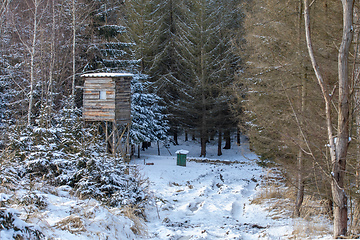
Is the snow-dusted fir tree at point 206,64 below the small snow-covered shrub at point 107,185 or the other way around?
the other way around

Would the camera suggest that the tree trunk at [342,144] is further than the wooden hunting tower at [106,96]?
No

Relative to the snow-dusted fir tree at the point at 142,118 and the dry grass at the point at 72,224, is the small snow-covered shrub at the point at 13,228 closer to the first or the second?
the dry grass at the point at 72,224

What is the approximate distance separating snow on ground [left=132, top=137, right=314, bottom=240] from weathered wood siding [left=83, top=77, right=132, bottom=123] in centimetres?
343

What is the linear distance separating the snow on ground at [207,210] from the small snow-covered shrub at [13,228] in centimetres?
315

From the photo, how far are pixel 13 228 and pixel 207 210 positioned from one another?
6.62 metres

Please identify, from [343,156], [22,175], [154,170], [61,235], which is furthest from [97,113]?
[343,156]

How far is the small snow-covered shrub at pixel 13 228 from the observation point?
3.43 m

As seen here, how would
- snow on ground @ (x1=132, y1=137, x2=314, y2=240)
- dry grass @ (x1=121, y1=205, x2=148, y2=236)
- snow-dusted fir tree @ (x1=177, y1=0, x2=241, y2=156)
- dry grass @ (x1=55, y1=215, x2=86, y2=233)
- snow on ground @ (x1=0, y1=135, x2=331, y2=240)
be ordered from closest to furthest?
1. dry grass @ (x1=55, y1=215, x2=86, y2=233)
2. snow on ground @ (x1=0, y1=135, x2=331, y2=240)
3. dry grass @ (x1=121, y1=205, x2=148, y2=236)
4. snow on ground @ (x1=132, y1=137, x2=314, y2=240)
5. snow-dusted fir tree @ (x1=177, y1=0, x2=241, y2=156)

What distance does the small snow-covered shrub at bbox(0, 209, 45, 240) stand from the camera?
3.43 metres

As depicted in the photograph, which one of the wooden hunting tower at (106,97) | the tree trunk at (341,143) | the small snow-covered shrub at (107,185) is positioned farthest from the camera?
the wooden hunting tower at (106,97)

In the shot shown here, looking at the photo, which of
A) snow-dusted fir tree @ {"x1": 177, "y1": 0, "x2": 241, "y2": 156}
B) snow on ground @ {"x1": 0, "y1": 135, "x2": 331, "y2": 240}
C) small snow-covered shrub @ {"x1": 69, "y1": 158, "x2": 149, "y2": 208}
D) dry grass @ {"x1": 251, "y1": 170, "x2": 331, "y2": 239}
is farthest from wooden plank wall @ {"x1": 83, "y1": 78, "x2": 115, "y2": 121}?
snow-dusted fir tree @ {"x1": 177, "y1": 0, "x2": 241, "y2": 156}

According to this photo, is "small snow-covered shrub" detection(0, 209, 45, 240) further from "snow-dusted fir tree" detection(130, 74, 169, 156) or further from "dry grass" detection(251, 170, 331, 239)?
"snow-dusted fir tree" detection(130, 74, 169, 156)

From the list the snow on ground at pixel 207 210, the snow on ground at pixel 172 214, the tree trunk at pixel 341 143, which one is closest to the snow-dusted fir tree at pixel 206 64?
the snow on ground at pixel 207 210

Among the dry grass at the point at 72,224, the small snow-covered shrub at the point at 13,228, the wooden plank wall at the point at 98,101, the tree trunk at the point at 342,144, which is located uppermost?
the wooden plank wall at the point at 98,101
